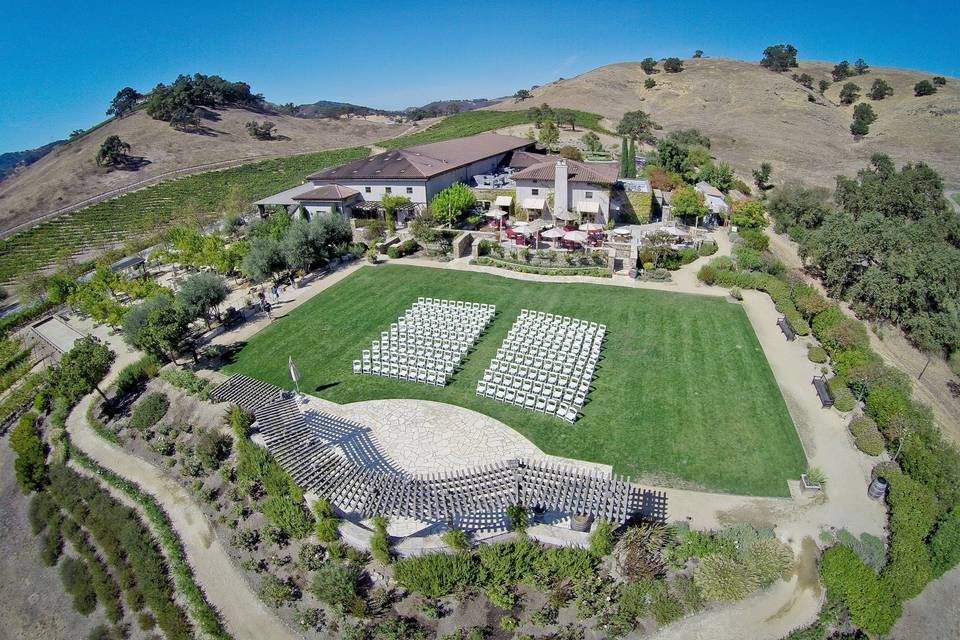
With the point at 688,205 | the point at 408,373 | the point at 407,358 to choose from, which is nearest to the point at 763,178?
the point at 688,205

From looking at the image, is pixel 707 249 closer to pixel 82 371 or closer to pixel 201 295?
pixel 201 295

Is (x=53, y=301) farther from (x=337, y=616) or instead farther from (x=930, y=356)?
(x=930, y=356)

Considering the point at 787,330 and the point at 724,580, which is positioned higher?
the point at 787,330

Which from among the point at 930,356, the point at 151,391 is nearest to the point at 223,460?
the point at 151,391

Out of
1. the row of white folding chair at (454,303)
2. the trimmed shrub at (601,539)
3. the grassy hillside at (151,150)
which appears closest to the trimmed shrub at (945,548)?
the trimmed shrub at (601,539)

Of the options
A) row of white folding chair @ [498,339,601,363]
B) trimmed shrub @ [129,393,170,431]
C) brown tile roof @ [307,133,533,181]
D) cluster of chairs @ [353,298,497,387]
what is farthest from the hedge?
trimmed shrub @ [129,393,170,431]
